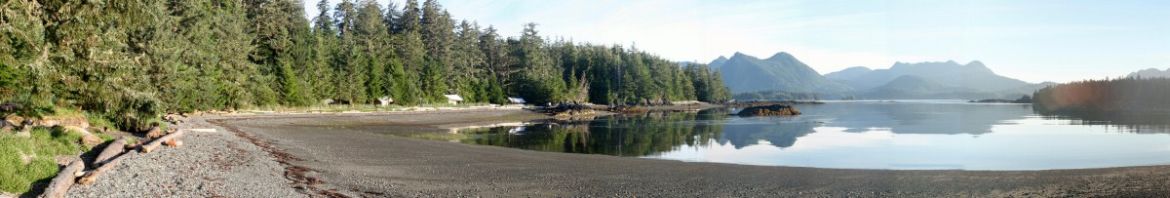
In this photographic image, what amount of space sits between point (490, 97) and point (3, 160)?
10706 cm

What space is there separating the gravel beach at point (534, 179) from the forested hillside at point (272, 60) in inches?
143

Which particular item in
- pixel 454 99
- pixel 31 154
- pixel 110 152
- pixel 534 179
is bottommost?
pixel 534 179

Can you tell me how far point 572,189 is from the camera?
16.6 m

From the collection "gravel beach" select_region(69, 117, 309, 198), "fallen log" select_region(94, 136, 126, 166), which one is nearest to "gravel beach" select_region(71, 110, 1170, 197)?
"gravel beach" select_region(69, 117, 309, 198)

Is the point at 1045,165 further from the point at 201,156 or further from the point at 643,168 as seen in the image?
the point at 201,156

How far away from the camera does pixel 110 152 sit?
60.0 feet

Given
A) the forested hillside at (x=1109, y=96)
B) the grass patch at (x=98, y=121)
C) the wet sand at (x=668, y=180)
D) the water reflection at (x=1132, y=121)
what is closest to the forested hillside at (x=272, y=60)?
the grass patch at (x=98, y=121)

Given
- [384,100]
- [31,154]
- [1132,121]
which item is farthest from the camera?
[384,100]

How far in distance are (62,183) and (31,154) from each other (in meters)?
4.70

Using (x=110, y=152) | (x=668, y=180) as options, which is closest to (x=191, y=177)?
(x=110, y=152)

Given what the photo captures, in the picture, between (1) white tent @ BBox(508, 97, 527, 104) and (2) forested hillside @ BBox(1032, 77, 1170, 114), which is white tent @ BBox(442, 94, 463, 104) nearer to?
(1) white tent @ BBox(508, 97, 527, 104)

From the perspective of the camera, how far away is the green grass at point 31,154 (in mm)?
11938

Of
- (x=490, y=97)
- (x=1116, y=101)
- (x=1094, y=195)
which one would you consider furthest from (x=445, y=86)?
(x=1116, y=101)

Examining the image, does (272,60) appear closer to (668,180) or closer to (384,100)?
(384,100)
